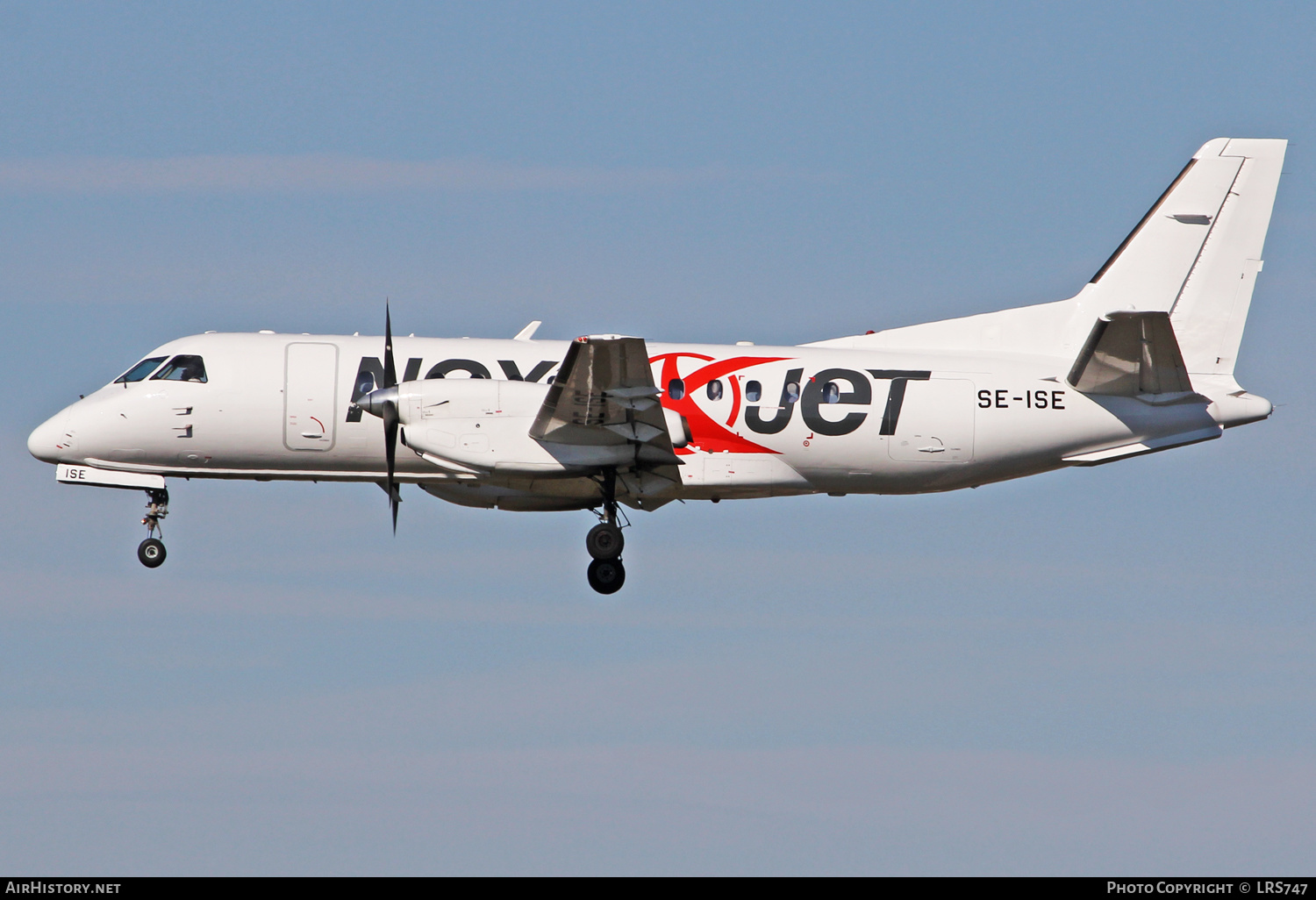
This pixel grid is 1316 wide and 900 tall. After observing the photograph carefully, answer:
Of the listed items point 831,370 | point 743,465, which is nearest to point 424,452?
point 743,465

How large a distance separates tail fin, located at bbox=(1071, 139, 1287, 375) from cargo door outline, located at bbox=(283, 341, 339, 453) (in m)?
10.8

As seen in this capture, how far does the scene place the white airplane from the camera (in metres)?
21.4

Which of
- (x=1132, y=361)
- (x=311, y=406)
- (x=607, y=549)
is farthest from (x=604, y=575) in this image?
(x=1132, y=361)

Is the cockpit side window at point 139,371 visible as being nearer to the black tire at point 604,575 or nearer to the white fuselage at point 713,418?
the white fuselage at point 713,418

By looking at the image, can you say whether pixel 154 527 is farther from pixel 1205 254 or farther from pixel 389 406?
pixel 1205 254

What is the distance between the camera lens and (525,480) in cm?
2128

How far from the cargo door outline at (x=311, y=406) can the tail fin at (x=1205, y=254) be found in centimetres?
1082

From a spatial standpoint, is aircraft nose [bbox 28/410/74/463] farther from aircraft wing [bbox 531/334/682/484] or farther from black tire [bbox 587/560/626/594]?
black tire [bbox 587/560/626/594]

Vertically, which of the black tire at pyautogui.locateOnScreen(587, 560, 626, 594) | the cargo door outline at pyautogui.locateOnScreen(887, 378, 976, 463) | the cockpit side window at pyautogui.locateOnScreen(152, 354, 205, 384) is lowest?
the black tire at pyautogui.locateOnScreen(587, 560, 626, 594)

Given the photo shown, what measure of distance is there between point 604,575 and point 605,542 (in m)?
0.46

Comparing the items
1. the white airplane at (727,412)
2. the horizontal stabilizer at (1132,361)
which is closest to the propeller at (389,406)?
the white airplane at (727,412)

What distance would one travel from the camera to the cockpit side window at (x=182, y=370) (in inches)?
857

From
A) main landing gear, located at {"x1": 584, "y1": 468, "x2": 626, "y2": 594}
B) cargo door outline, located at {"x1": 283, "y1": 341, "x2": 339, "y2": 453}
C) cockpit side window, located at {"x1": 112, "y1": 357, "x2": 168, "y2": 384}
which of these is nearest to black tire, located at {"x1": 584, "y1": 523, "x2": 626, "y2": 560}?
main landing gear, located at {"x1": 584, "y1": 468, "x2": 626, "y2": 594}

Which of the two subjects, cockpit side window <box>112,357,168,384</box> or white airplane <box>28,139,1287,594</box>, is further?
cockpit side window <box>112,357,168,384</box>
